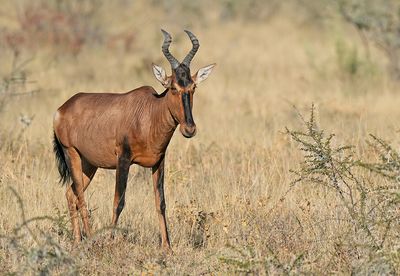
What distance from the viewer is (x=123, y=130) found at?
790cm

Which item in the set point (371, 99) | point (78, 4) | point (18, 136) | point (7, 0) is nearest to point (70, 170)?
point (18, 136)

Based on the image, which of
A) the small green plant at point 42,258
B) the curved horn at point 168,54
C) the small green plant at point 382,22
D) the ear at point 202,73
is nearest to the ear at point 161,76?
the curved horn at point 168,54

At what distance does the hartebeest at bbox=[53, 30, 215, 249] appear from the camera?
7.50 m

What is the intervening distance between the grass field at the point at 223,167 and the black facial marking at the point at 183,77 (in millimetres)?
1201

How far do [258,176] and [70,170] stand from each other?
2.31m

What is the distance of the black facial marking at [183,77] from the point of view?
7309 mm

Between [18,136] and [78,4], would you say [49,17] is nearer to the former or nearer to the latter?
[78,4]

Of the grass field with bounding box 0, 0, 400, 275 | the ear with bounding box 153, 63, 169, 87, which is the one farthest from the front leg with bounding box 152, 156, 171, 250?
the ear with bounding box 153, 63, 169, 87

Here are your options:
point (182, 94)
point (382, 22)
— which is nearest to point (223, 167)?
point (182, 94)

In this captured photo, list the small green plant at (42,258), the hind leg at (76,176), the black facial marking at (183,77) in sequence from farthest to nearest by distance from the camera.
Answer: the hind leg at (76,176) < the black facial marking at (183,77) < the small green plant at (42,258)

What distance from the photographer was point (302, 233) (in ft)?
24.6

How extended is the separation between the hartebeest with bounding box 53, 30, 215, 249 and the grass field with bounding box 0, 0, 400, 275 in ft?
1.07

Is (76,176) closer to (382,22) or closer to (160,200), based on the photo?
(160,200)

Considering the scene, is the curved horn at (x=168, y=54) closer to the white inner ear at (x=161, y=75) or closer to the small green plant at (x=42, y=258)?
the white inner ear at (x=161, y=75)
